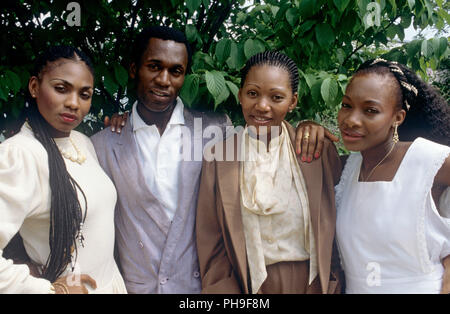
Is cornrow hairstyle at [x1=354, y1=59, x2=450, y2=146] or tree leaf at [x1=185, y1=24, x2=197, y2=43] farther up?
tree leaf at [x1=185, y1=24, x2=197, y2=43]

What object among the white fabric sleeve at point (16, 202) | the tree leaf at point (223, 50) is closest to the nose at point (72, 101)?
the white fabric sleeve at point (16, 202)

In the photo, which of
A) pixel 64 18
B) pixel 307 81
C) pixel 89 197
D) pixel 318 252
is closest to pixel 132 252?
pixel 89 197

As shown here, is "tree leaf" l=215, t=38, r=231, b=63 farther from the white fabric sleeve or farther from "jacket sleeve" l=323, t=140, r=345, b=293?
the white fabric sleeve

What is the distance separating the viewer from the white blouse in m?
1.27

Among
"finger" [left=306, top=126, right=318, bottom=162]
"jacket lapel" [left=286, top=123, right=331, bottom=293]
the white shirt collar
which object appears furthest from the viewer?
the white shirt collar

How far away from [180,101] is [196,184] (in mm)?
465

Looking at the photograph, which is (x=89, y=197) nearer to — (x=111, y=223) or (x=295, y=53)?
(x=111, y=223)

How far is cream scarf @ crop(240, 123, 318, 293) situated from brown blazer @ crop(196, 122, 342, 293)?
31mm

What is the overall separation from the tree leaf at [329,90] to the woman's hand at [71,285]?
135 centimetres

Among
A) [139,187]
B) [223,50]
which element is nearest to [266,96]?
[223,50]

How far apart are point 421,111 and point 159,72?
4.08 feet

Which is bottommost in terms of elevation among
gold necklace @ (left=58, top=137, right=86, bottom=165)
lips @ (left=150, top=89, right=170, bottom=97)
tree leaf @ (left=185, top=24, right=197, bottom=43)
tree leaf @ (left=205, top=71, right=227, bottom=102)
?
gold necklace @ (left=58, top=137, right=86, bottom=165)

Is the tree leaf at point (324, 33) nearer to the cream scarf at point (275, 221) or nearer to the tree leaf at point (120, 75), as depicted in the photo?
the cream scarf at point (275, 221)

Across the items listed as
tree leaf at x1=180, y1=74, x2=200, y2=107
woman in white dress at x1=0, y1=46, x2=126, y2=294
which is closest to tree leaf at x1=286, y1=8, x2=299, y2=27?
tree leaf at x1=180, y1=74, x2=200, y2=107
